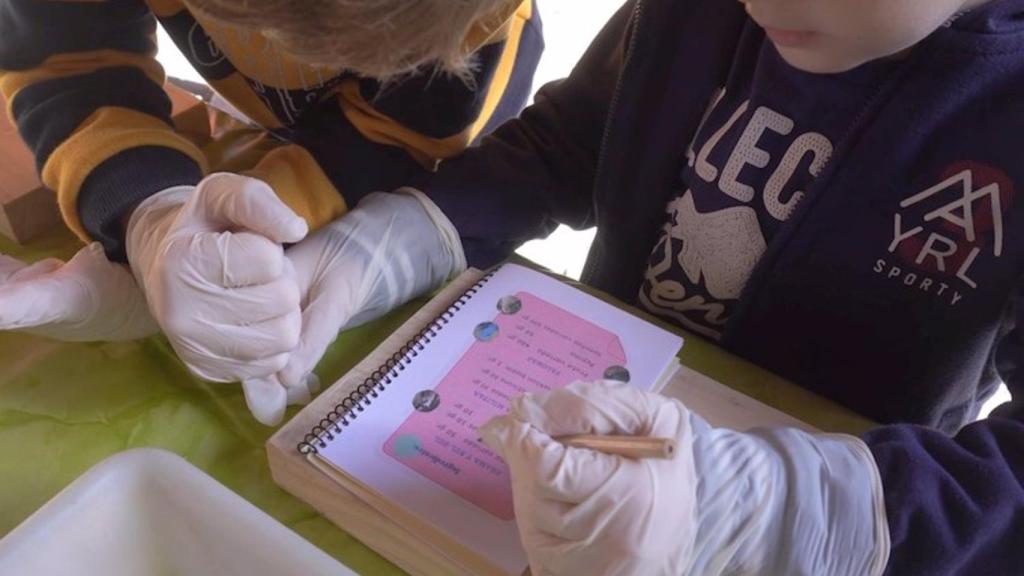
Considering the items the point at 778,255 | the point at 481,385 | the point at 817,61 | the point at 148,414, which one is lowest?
the point at 148,414

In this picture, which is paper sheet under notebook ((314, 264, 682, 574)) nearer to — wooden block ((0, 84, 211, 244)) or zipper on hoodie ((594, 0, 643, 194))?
zipper on hoodie ((594, 0, 643, 194))

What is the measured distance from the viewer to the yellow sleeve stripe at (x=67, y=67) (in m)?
0.67

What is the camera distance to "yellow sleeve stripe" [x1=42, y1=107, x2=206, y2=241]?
624mm

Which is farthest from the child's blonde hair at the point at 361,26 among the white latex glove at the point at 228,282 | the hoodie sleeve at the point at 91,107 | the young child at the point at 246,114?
the hoodie sleeve at the point at 91,107

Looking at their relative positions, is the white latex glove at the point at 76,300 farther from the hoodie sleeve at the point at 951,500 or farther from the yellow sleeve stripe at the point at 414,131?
the hoodie sleeve at the point at 951,500

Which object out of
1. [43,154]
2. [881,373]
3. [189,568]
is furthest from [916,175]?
[43,154]

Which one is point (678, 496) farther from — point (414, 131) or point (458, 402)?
point (414, 131)

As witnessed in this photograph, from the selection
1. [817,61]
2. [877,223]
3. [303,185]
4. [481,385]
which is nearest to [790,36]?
[817,61]

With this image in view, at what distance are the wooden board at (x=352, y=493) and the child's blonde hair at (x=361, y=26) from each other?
0.22 m

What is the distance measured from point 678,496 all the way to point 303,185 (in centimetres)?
40

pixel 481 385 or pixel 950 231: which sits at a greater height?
pixel 950 231

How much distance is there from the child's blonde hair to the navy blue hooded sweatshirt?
27 cm

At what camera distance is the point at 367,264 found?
2.07 feet

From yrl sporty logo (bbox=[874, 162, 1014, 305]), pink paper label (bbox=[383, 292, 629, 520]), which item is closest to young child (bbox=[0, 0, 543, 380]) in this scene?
pink paper label (bbox=[383, 292, 629, 520])
